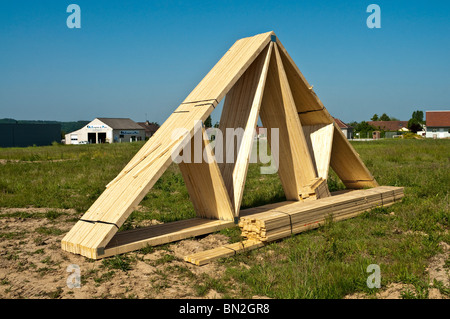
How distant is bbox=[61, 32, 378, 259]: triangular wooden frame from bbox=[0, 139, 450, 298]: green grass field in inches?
34.1

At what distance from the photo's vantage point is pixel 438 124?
188 ft

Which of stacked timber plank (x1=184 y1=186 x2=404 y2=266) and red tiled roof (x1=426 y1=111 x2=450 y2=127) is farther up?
red tiled roof (x1=426 y1=111 x2=450 y2=127)

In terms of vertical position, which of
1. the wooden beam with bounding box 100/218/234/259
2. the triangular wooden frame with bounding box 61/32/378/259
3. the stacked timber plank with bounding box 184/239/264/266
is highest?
the triangular wooden frame with bounding box 61/32/378/259

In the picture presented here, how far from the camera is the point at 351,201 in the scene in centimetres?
834

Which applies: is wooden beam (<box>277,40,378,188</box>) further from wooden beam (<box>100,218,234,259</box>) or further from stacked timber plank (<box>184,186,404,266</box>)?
wooden beam (<box>100,218,234,259</box>)

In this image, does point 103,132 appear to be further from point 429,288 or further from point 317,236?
point 429,288

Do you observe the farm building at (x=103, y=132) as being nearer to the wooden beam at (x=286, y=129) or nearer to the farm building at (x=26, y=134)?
the farm building at (x=26, y=134)

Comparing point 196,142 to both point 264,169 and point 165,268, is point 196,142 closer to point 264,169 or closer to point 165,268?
point 165,268

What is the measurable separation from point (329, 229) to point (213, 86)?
11.2 feet

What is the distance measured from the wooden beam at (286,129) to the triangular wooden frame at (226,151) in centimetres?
2

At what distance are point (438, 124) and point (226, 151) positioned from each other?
192 ft

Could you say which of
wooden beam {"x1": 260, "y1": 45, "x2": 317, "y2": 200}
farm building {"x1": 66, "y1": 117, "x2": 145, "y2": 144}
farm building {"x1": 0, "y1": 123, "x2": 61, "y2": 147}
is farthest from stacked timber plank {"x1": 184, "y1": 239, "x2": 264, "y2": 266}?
farm building {"x1": 66, "y1": 117, "x2": 145, "y2": 144}

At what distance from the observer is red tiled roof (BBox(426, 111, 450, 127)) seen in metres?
57.4

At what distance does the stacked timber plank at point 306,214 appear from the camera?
663cm
